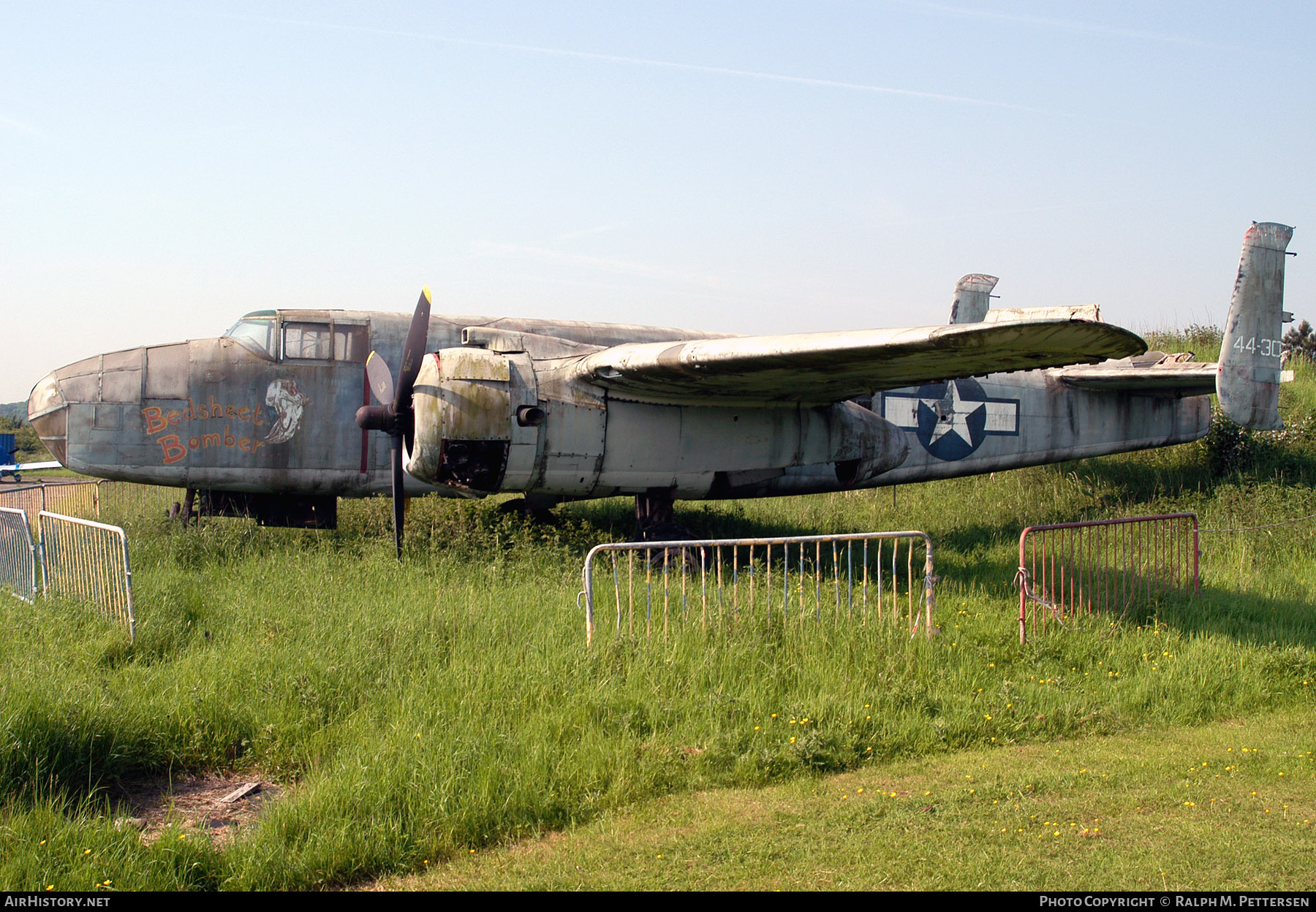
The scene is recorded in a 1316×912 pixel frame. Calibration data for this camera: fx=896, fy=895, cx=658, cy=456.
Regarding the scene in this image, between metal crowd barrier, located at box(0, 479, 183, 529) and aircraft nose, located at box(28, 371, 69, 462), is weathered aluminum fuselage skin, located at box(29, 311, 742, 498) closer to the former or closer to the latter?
aircraft nose, located at box(28, 371, 69, 462)

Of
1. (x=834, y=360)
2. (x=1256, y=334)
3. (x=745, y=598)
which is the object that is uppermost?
(x=1256, y=334)

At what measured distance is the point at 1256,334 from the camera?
12.8 meters

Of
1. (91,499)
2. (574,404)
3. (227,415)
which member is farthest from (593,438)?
(91,499)

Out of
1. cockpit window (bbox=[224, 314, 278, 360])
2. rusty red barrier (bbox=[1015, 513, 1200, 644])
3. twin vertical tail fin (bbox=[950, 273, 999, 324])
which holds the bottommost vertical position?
rusty red barrier (bbox=[1015, 513, 1200, 644])

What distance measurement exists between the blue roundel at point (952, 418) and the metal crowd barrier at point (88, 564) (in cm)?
1028

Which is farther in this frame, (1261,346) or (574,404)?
(1261,346)

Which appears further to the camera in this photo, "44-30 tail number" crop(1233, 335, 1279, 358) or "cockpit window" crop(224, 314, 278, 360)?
"44-30 tail number" crop(1233, 335, 1279, 358)

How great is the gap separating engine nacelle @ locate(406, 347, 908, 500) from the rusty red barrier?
9.80 feet

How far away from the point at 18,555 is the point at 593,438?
19.9 ft

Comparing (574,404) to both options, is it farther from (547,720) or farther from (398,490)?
(547,720)

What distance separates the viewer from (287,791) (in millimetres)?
5016

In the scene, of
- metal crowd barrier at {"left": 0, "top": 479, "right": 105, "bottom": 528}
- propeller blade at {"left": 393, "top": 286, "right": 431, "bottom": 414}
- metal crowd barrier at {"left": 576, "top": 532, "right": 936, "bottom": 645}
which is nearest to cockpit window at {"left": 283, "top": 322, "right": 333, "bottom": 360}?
propeller blade at {"left": 393, "top": 286, "right": 431, "bottom": 414}

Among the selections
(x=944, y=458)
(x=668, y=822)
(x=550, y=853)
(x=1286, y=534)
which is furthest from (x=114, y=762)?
Result: (x=1286, y=534)

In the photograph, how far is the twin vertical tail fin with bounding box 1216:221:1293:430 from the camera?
40.9 ft
